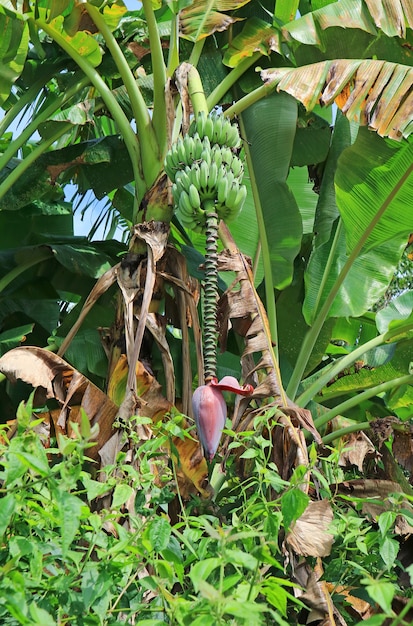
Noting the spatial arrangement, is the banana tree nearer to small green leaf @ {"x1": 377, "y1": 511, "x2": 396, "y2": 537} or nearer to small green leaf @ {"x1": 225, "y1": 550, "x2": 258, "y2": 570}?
small green leaf @ {"x1": 377, "y1": 511, "x2": 396, "y2": 537}

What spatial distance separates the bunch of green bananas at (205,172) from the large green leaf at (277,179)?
21.6 inches

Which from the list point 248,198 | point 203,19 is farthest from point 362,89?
point 248,198

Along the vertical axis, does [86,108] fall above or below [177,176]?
above

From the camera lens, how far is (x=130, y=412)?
1.64 metres

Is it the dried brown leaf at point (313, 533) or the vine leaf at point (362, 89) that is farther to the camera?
the vine leaf at point (362, 89)

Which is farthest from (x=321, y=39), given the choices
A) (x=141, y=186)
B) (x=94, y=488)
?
(x=94, y=488)

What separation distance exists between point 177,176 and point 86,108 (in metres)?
0.92

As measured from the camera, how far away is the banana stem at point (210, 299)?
1.53 meters

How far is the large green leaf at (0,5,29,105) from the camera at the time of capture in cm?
222

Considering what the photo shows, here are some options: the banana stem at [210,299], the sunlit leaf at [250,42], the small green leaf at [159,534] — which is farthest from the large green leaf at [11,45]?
the small green leaf at [159,534]

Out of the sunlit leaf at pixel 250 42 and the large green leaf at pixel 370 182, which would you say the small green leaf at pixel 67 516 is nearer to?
the large green leaf at pixel 370 182

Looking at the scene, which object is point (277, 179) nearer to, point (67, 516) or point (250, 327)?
point (250, 327)

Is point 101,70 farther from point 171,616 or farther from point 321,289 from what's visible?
point 171,616

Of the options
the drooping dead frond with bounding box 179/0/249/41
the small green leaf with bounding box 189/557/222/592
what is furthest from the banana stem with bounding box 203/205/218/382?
the drooping dead frond with bounding box 179/0/249/41
